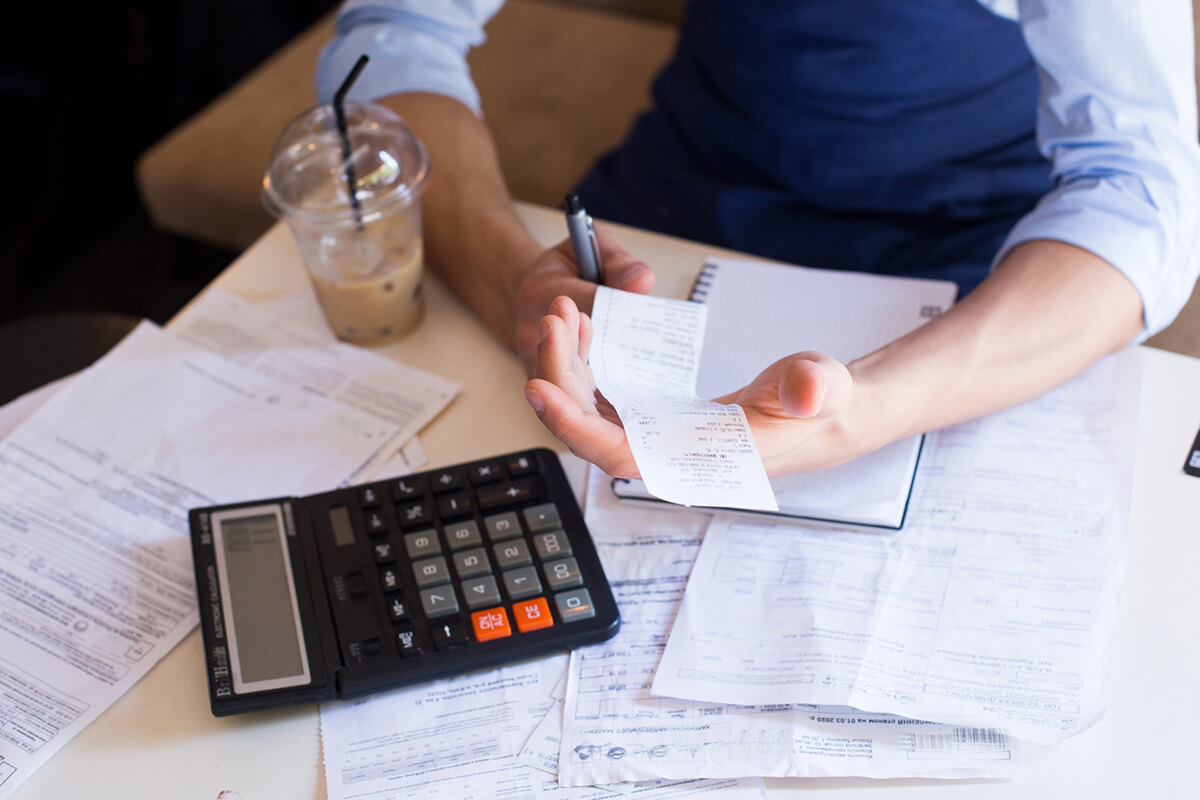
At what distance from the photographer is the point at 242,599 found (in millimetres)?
591

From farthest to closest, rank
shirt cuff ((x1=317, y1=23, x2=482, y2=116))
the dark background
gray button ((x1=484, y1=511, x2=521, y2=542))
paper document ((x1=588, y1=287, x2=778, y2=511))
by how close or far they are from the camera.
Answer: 1. the dark background
2. shirt cuff ((x1=317, y1=23, x2=482, y2=116))
3. gray button ((x1=484, y1=511, x2=521, y2=542))
4. paper document ((x1=588, y1=287, x2=778, y2=511))

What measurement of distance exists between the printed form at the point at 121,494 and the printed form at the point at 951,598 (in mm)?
279

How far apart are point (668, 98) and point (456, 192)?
1.12ft

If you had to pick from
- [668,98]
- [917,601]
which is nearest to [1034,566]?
[917,601]

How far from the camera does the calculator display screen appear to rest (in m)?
0.56

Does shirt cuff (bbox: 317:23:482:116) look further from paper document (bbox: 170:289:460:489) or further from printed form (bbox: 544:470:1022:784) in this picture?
printed form (bbox: 544:470:1022:784)

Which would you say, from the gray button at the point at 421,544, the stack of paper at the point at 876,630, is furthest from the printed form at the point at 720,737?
the gray button at the point at 421,544

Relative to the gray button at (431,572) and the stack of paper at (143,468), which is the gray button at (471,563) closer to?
the gray button at (431,572)

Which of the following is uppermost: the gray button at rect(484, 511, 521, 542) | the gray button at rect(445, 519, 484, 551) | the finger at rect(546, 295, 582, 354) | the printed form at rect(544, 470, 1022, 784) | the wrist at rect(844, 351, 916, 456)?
the finger at rect(546, 295, 582, 354)

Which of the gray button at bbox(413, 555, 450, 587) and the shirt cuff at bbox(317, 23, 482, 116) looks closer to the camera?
the gray button at bbox(413, 555, 450, 587)

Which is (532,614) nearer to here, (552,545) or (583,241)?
(552,545)

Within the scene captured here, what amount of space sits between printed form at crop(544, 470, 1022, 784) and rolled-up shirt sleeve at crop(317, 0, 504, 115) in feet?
1.84

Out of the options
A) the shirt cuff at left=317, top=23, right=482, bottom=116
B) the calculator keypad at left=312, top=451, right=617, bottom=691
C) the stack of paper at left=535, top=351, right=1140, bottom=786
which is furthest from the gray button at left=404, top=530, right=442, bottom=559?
the shirt cuff at left=317, top=23, right=482, bottom=116

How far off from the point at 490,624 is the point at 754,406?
0.65 ft
